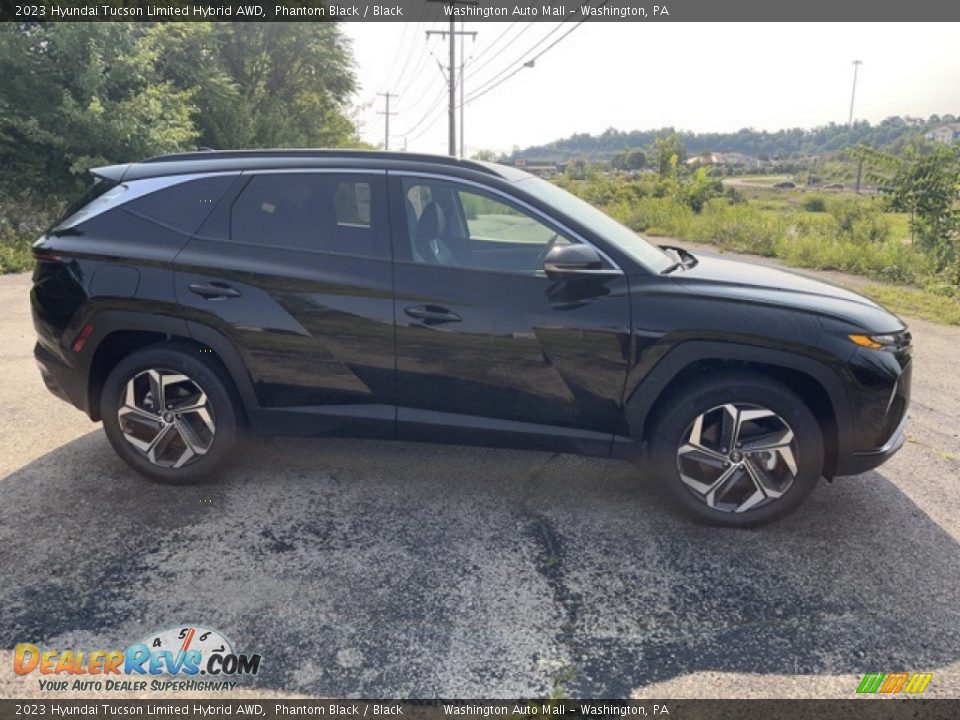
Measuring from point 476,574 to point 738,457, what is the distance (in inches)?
54.5

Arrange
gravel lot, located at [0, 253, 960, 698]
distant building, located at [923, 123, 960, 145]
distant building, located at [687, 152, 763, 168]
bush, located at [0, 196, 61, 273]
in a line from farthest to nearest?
distant building, located at [687, 152, 763, 168] < distant building, located at [923, 123, 960, 145] < bush, located at [0, 196, 61, 273] < gravel lot, located at [0, 253, 960, 698]

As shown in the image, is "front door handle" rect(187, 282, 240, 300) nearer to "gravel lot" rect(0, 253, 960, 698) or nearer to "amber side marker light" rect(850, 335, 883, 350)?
"gravel lot" rect(0, 253, 960, 698)

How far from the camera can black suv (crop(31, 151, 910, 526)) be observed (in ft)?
10.9

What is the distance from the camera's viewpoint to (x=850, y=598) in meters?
2.94

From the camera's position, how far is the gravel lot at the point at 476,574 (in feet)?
8.27

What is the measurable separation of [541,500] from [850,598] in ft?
4.95

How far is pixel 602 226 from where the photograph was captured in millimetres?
3836

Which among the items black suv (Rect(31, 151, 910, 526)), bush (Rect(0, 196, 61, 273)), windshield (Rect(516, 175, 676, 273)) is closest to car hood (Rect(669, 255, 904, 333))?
black suv (Rect(31, 151, 910, 526))

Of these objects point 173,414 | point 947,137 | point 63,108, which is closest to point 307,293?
point 173,414

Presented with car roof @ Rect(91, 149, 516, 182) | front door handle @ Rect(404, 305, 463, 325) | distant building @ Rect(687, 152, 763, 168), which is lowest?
front door handle @ Rect(404, 305, 463, 325)

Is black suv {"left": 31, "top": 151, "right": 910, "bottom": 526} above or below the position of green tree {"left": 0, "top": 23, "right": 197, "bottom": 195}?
below

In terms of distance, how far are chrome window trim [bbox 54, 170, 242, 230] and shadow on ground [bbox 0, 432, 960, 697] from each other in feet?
4.68

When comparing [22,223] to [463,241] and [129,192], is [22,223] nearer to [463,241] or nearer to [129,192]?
[129,192]

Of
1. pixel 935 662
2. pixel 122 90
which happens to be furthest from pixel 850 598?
pixel 122 90
